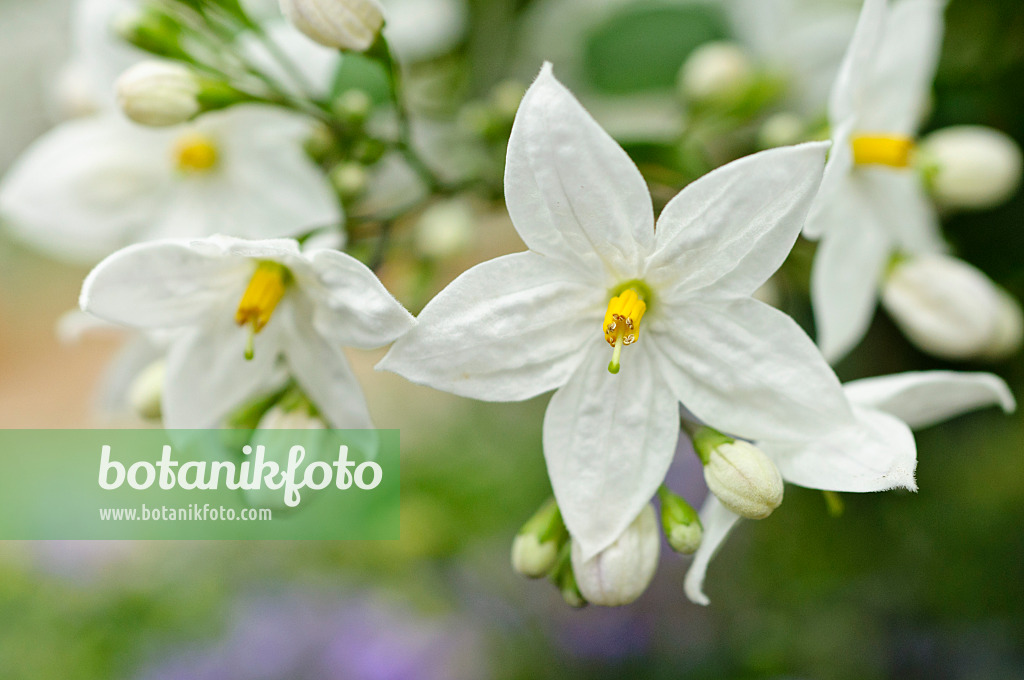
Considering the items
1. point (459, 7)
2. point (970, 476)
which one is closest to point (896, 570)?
point (970, 476)

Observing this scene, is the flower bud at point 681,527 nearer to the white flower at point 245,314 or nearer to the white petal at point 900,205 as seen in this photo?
the white flower at point 245,314

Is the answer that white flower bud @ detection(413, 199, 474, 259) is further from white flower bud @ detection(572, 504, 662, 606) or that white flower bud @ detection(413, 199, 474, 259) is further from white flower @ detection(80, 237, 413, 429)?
white flower bud @ detection(572, 504, 662, 606)

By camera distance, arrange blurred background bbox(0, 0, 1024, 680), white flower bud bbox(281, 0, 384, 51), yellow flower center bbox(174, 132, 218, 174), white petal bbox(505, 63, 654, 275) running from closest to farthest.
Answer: white petal bbox(505, 63, 654, 275) → white flower bud bbox(281, 0, 384, 51) → yellow flower center bbox(174, 132, 218, 174) → blurred background bbox(0, 0, 1024, 680)

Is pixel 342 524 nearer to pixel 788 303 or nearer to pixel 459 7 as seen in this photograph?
pixel 788 303

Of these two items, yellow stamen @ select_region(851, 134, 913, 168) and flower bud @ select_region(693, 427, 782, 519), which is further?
yellow stamen @ select_region(851, 134, 913, 168)

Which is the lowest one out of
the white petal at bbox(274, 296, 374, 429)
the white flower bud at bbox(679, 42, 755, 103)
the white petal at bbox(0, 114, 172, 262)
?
the white petal at bbox(274, 296, 374, 429)

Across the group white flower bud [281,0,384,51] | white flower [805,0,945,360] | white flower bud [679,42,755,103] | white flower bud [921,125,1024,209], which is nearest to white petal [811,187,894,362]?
white flower [805,0,945,360]
